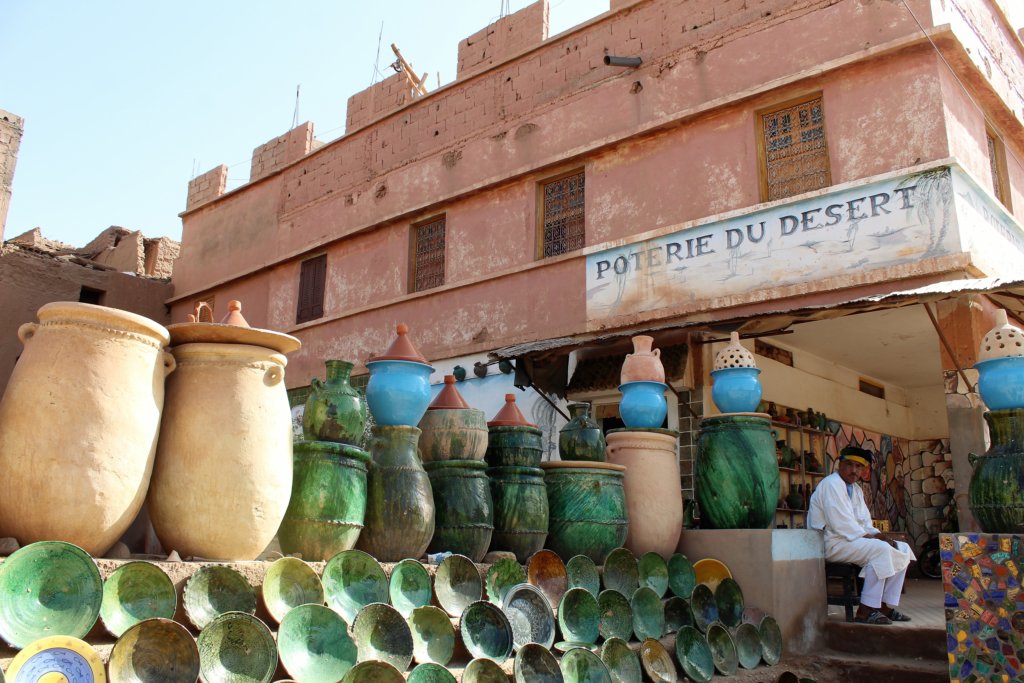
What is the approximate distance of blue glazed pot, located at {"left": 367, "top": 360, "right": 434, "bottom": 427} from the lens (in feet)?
13.8

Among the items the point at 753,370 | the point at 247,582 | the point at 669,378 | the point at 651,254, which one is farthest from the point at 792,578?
the point at 651,254

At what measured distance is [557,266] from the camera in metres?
9.79

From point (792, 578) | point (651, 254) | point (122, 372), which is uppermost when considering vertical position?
point (651, 254)

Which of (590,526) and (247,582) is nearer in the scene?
(247,582)

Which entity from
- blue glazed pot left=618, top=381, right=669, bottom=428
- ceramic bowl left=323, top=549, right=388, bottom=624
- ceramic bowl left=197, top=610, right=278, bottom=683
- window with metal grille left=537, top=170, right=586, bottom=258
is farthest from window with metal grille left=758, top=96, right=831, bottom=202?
ceramic bowl left=197, top=610, right=278, bottom=683

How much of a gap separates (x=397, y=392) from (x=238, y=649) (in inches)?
62.4

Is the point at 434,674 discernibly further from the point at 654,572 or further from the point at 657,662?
the point at 654,572

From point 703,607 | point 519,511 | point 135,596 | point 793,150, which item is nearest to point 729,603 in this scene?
point 703,607

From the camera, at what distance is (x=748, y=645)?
4.93 meters

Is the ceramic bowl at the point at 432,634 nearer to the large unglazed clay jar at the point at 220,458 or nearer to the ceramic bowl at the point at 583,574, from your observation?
the large unglazed clay jar at the point at 220,458

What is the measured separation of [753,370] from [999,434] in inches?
63.8

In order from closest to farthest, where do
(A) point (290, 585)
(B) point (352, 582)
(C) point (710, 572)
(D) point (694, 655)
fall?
(A) point (290, 585) < (B) point (352, 582) < (D) point (694, 655) < (C) point (710, 572)

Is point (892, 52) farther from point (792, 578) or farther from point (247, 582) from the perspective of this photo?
point (247, 582)

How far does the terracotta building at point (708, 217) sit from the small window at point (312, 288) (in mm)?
39
